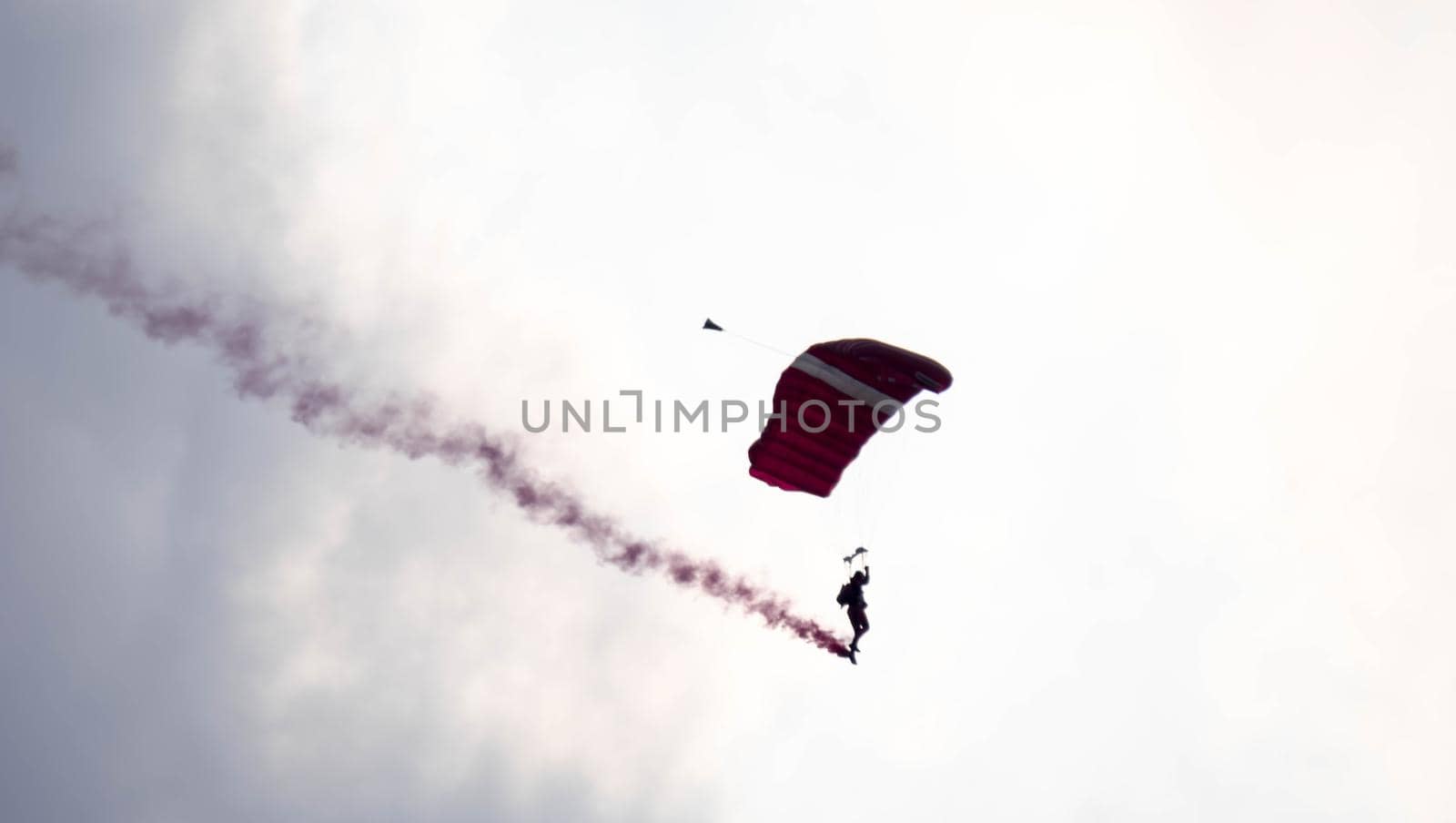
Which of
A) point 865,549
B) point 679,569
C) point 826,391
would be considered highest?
point 826,391

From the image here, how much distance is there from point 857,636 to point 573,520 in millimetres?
7466

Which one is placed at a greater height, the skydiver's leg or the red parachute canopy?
the red parachute canopy

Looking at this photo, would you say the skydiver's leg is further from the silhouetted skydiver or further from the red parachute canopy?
the red parachute canopy

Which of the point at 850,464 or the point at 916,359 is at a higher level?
Result: the point at 916,359

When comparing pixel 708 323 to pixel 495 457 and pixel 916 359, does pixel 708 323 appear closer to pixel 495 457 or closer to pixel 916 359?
pixel 916 359

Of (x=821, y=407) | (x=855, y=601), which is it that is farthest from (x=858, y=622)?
(x=821, y=407)

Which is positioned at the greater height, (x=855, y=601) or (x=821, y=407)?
(x=821, y=407)

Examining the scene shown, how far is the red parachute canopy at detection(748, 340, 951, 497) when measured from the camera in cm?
2830

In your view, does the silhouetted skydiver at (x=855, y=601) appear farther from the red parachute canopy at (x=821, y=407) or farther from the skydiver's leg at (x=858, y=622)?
the red parachute canopy at (x=821, y=407)

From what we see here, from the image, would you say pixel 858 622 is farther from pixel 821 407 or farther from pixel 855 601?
pixel 821 407

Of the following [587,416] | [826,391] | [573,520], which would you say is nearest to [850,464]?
[826,391]

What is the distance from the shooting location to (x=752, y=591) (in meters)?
32.2

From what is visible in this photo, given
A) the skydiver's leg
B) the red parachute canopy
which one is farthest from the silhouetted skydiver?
the red parachute canopy

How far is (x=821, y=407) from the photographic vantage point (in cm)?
2850
